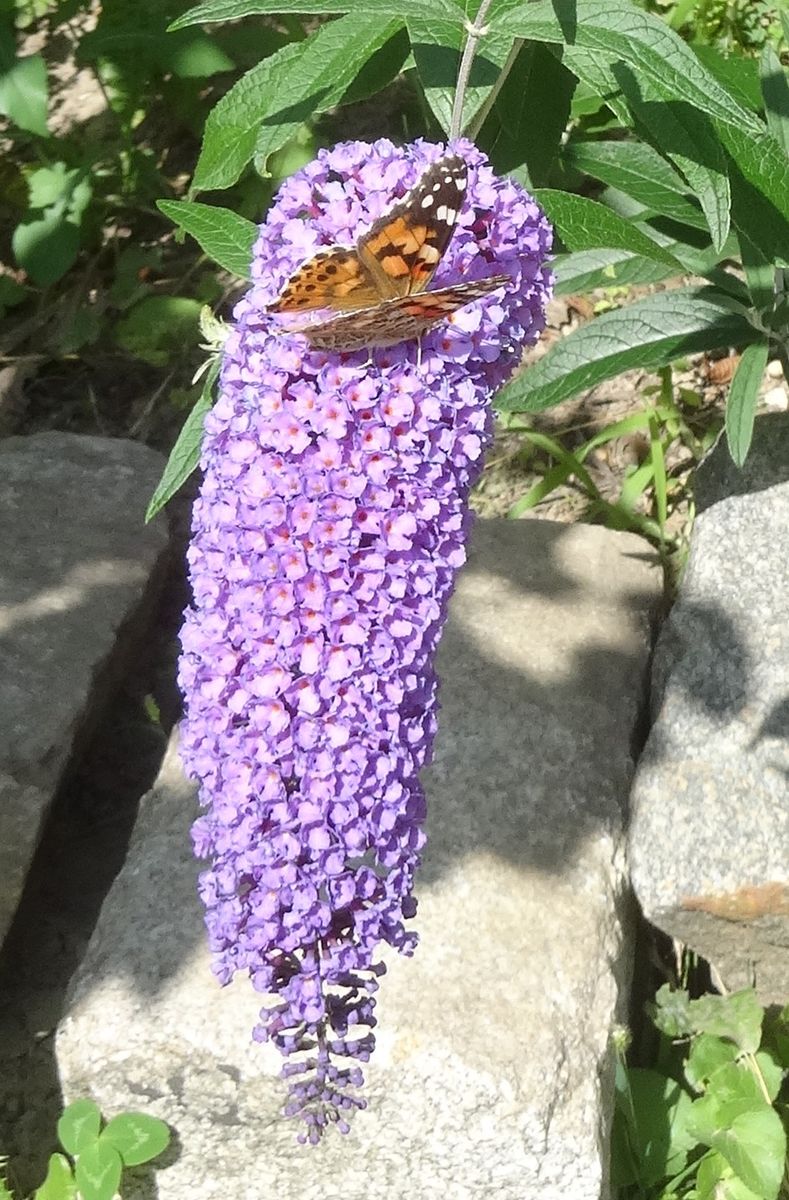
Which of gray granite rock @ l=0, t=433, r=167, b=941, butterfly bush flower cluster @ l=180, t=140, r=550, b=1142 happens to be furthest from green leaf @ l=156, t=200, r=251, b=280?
gray granite rock @ l=0, t=433, r=167, b=941

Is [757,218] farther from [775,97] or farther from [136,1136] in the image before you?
[136,1136]

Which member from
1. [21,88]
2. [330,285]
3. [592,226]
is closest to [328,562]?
[330,285]

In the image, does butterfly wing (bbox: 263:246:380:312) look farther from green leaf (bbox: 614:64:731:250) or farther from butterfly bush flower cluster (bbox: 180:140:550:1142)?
green leaf (bbox: 614:64:731:250)

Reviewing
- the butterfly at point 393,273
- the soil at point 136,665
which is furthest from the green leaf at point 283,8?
the soil at point 136,665

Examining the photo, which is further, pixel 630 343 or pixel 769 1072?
pixel 630 343

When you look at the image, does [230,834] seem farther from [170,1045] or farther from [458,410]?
[170,1045]

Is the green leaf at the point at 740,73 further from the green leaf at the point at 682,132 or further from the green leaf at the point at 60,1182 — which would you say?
the green leaf at the point at 60,1182

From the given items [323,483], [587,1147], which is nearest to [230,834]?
[323,483]
